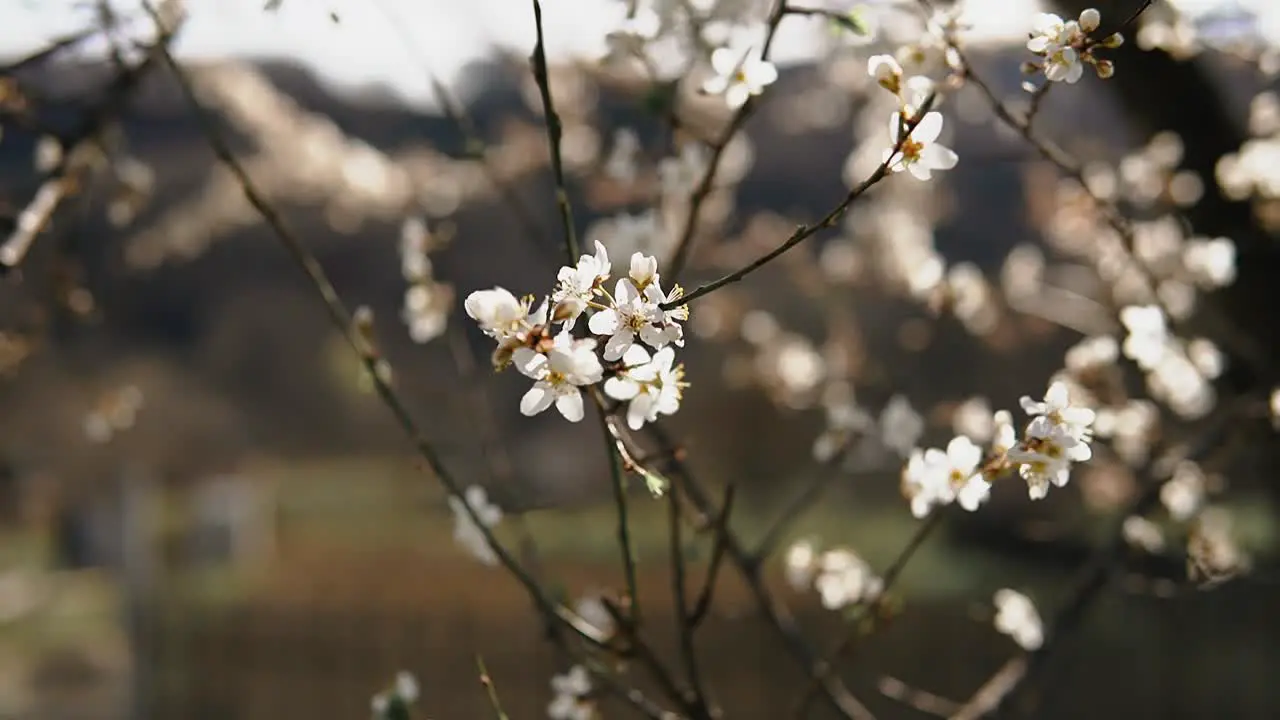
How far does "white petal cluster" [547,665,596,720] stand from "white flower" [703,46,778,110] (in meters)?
0.41

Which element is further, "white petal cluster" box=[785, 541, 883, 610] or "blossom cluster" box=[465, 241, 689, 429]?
"white petal cluster" box=[785, 541, 883, 610]

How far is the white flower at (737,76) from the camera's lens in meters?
0.77

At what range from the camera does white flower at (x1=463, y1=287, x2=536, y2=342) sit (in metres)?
0.51

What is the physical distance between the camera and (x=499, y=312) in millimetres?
521

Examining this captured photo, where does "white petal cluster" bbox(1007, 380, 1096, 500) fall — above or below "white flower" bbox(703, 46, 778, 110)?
below

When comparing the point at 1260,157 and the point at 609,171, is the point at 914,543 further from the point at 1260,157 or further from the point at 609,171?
the point at 1260,157

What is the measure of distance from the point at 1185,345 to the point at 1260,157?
330mm

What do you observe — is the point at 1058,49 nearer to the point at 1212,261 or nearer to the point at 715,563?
the point at 715,563

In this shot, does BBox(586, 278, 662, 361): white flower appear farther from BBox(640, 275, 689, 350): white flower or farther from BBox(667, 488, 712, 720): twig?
BBox(667, 488, 712, 720): twig

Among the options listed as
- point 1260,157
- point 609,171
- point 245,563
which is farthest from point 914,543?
point 245,563

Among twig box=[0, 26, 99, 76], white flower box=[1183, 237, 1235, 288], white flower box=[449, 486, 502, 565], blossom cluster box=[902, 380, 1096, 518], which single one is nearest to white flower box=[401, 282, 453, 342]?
white flower box=[449, 486, 502, 565]

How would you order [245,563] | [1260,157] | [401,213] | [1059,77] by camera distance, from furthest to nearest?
[245,563] → [401,213] → [1260,157] → [1059,77]

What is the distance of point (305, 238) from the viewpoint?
10.00ft

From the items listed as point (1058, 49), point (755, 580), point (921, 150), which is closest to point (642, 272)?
point (921, 150)
